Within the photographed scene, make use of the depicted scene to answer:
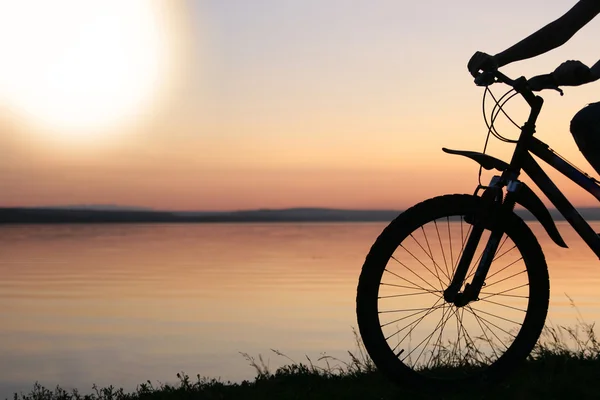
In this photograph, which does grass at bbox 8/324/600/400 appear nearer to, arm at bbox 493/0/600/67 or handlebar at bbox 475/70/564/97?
handlebar at bbox 475/70/564/97

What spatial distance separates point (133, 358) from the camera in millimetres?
13039

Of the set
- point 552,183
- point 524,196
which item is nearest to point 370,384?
point 524,196

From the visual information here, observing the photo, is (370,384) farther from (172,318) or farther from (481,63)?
(172,318)

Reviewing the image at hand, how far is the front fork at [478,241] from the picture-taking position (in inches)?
189

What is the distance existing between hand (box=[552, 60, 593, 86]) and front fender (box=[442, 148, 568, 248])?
2.11 feet

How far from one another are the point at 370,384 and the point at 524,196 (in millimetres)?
1912

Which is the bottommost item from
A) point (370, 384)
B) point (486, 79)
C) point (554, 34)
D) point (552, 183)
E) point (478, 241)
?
point (370, 384)

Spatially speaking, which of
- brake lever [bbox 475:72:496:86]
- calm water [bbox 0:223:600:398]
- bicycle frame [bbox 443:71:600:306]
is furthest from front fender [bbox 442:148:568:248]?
calm water [bbox 0:223:600:398]

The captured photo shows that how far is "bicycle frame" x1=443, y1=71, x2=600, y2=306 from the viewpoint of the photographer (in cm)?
479

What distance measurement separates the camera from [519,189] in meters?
4.89

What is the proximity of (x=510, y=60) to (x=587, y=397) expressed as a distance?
233 cm

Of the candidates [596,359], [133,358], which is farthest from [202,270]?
[596,359]

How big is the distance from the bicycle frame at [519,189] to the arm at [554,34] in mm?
159

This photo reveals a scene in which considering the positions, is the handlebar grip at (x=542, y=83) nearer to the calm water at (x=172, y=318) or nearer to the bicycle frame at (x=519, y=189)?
the bicycle frame at (x=519, y=189)
